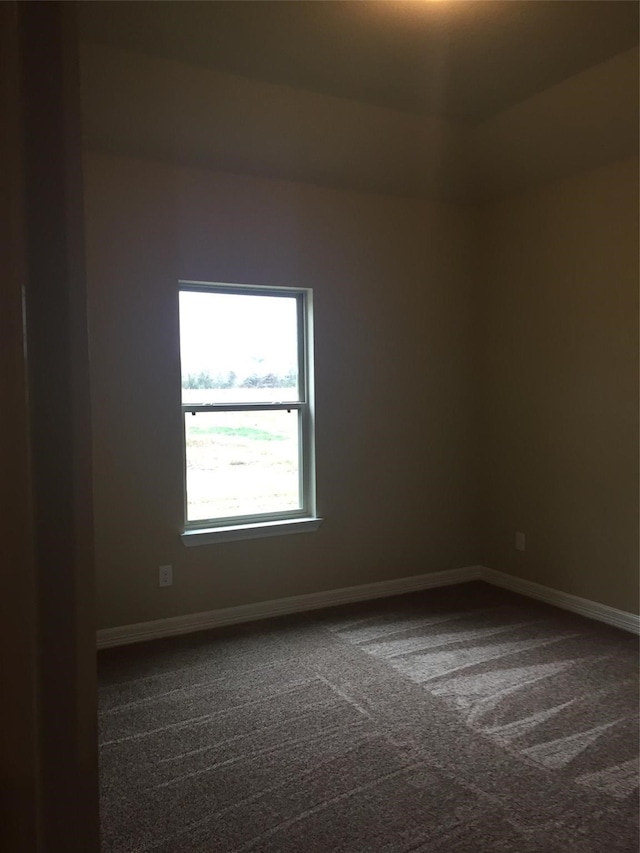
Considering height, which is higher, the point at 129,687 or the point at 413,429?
the point at 413,429

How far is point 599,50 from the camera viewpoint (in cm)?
258

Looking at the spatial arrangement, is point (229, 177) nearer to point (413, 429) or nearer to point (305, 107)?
point (305, 107)

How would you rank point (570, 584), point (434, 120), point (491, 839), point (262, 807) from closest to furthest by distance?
point (491, 839), point (262, 807), point (434, 120), point (570, 584)

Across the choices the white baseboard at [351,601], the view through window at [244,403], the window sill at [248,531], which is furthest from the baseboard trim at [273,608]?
the view through window at [244,403]

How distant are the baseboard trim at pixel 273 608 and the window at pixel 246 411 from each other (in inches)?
16.8

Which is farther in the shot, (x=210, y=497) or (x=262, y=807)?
(x=210, y=497)

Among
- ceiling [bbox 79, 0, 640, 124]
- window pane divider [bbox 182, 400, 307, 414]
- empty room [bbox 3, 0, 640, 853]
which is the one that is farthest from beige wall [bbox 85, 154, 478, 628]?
ceiling [bbox 79, 0, 640, 124]

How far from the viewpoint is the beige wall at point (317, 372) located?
11.0 ft

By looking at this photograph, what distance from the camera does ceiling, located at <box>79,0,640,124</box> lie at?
2.28m

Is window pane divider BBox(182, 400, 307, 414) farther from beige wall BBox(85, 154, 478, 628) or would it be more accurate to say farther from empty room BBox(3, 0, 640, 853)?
beige wall BBox(85, 154, 478, 628)

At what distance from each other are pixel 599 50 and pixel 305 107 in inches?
49.2

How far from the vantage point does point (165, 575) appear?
3518 millimetres

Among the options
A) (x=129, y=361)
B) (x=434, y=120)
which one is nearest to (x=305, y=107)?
(x=434, y=120)

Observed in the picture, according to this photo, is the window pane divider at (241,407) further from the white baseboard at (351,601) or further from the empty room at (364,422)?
the white baseboard at (351,601)
